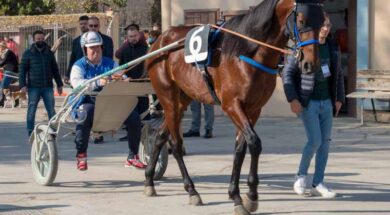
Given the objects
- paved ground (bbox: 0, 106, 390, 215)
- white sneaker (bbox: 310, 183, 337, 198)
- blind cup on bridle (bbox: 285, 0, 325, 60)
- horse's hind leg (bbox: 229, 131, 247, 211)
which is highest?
blind cup on bridle (bbox: 285, 0, 325, 60)

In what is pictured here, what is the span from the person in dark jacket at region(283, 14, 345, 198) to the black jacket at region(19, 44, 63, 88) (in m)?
6.61

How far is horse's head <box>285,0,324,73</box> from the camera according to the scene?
7812 millimetres

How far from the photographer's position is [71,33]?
92.0 ft

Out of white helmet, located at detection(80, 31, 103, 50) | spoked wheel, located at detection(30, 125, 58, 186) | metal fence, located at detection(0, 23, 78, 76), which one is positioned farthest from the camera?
metal fence, located at detection(0, 23, 78, 76)

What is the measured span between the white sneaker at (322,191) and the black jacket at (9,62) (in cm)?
1671

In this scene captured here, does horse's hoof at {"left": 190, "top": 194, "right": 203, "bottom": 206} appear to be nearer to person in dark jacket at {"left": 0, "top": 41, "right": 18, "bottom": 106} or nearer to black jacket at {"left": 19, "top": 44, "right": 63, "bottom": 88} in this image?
black jacket at {"left": 19, "top": 44, "right": 63, "bottom": 88}

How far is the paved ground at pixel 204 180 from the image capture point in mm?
8977

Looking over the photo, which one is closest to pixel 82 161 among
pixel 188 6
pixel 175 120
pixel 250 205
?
pixel 175 120

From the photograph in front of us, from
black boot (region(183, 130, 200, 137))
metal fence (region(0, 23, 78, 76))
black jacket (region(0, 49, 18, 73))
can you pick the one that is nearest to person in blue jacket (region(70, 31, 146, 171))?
black boot (region(183, 130, 200, 137))

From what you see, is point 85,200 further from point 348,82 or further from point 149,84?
point 348,82

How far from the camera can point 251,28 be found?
8.45 meters

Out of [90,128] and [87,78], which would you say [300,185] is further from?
[87,78]

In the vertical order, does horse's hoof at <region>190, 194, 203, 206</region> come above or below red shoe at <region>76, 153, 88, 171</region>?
below

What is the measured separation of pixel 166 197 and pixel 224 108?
1.62 metres
